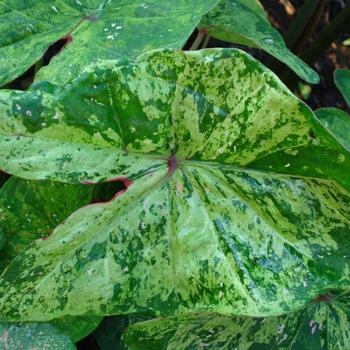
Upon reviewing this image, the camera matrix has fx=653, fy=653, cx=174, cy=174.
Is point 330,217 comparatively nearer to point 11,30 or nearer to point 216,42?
point 11,30

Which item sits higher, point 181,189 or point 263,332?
point 181,189

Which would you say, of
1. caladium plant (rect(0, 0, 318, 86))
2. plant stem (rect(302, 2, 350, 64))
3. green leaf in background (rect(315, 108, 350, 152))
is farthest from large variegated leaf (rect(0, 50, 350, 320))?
plant stem (rect(302, 2, 350, 64))

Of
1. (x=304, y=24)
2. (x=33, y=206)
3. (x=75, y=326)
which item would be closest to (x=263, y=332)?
(x=75, y=326)

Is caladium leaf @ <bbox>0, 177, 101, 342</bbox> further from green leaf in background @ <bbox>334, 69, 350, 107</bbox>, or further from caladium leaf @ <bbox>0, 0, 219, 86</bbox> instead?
green leaf in background @ <bbox>334, 69, 350, 107</bbox>

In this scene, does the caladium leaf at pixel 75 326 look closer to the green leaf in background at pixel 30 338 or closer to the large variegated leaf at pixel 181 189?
the green leaf in background at pixel 30 338

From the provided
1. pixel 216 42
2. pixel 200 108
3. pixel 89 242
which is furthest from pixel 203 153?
pixel 216 42

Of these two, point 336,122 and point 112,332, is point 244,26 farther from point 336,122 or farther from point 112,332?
point 112,332

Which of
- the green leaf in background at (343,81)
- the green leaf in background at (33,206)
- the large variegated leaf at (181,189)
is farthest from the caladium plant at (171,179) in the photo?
the green leaf in background at (343,81)
